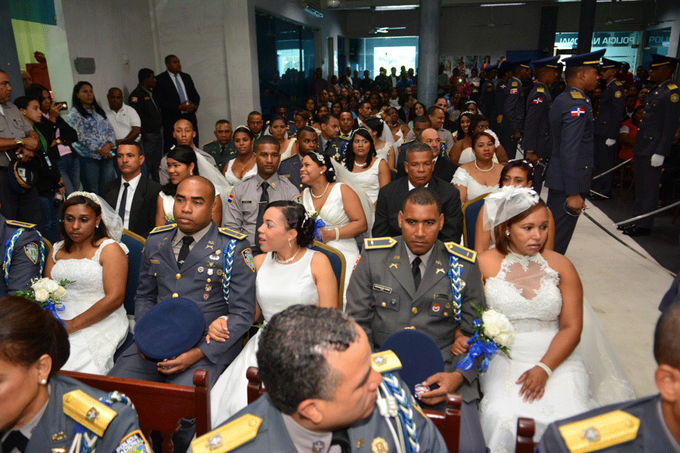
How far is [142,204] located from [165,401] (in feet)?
7.86

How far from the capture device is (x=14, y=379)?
1.17 meters

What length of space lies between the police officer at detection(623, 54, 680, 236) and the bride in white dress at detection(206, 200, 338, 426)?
4.68 metres

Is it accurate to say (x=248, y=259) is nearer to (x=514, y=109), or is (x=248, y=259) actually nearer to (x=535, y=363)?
(x=535, y=363)

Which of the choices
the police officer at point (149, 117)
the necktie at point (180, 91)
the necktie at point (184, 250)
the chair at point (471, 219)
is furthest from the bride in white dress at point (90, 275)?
the necktie at point (180, 91)

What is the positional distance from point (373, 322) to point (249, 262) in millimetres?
728

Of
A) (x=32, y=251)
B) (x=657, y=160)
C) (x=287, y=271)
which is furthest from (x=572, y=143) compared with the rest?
(x=32, y=251)

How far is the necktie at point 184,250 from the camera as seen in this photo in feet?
8.05

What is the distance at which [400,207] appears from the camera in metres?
3.51

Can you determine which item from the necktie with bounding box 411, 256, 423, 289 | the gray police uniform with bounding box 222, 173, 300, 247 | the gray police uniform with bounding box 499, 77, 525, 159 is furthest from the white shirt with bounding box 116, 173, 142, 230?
the gray police uniform with bounding box 499, 77, 525, 159

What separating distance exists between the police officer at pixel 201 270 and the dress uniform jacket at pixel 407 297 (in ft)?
1.94

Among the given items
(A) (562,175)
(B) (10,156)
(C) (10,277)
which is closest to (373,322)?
(C) (10,277)

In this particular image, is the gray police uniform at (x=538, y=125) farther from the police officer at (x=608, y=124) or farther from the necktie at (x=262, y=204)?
the necktie at (x=262, y=204)

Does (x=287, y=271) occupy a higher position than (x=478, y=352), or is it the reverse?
(x=287, y=271)

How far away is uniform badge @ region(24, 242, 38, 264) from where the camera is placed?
252cm
